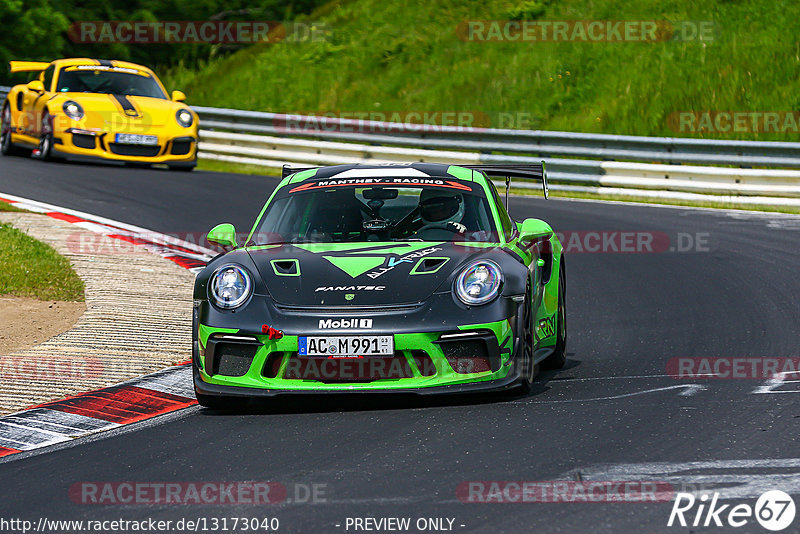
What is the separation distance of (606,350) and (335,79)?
1922 centimetres

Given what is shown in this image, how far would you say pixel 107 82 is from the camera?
64.7 feet

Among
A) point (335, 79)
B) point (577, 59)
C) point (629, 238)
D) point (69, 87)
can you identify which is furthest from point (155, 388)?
point (335, 79)

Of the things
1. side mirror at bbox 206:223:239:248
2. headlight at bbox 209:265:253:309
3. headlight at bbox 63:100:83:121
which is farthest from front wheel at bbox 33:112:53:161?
headlight at bbox 209:265:253:309

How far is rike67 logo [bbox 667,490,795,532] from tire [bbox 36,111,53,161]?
16.0 m

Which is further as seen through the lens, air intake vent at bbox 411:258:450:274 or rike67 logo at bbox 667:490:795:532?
air intake vent at bbox 411:258:450:274

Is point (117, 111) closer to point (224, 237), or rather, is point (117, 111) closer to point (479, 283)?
point (224, 237)

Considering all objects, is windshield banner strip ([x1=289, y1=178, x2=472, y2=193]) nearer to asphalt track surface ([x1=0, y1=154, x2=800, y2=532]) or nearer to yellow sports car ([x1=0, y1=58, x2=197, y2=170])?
asphalt track surface ([x1=0, y1=154, x2=800, y2=532])

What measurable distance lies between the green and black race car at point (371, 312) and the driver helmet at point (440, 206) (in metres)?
0.04

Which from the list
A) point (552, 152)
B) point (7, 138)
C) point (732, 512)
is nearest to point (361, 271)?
point (732, 512)

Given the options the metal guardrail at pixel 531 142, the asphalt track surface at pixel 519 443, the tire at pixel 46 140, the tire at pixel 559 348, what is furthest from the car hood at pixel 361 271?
the tire at pixel 46 140

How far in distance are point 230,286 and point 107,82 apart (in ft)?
44.6

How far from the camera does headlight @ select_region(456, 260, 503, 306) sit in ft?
21.9

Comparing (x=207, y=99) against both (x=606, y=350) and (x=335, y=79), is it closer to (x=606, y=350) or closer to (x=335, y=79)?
(x=335, y=79)

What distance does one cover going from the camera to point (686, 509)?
4.58m
